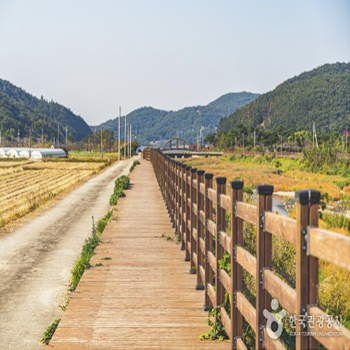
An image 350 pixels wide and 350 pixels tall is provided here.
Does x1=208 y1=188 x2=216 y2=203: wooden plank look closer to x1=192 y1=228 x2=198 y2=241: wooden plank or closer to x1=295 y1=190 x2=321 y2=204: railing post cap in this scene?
x1=192 y1=228 x2=198 y2=241: wooden plank

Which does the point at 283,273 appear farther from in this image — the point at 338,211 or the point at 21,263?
the point at 338,211

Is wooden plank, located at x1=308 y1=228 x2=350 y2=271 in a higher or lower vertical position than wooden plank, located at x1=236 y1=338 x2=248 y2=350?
higher

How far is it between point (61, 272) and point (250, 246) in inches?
143

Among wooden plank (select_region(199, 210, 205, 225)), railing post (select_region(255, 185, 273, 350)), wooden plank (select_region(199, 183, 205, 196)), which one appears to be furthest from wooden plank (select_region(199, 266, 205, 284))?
railing post (select_region(255, 185, 273, 350))

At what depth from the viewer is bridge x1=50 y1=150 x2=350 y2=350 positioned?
2.81 meters

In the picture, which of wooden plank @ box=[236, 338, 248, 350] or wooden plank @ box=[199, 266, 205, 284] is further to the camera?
wooden plank @ box=[199, 266, 205, 284]

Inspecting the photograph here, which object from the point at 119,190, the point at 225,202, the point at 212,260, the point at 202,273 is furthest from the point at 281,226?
the point at 119,190

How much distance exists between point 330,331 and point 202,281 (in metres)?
5.14

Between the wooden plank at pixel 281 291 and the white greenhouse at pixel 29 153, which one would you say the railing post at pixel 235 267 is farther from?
the white greenhouse at pixel 29 153

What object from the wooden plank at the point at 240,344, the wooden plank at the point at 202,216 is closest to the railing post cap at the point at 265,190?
the wooden plank at the point at 240,344

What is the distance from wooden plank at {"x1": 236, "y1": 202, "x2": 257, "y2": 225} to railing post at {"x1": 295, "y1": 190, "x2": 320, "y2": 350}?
1165mm

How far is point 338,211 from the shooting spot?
2556cm

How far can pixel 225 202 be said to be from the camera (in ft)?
18.1

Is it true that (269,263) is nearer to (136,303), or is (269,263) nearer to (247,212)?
(247,212)
